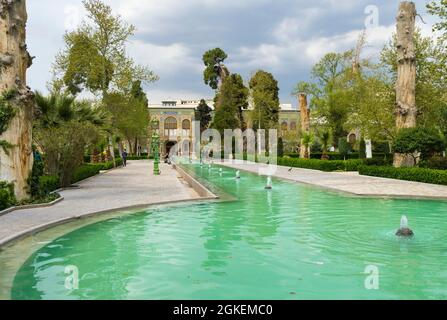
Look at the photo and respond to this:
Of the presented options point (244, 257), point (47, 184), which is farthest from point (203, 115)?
point (244, 257)

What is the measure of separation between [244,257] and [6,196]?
22.9ft

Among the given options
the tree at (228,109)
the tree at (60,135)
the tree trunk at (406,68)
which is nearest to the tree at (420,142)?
the tree trunk at (406,68)

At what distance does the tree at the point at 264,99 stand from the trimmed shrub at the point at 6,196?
137 ft

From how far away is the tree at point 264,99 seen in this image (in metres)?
52.9

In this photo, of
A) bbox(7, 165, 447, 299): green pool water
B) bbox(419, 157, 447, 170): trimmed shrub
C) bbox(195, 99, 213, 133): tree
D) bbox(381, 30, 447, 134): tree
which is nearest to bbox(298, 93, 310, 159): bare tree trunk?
bbox(381, 30, 447, 134): tree

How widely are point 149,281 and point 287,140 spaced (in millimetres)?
47054

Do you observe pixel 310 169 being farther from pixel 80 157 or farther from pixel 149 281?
pixel 149 281

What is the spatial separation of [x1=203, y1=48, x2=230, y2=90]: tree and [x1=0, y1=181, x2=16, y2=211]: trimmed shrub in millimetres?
52269

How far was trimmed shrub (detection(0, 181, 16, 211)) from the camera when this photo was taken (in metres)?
10.5

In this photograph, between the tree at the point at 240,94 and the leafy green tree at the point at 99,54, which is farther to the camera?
the tree at the point at 240,94

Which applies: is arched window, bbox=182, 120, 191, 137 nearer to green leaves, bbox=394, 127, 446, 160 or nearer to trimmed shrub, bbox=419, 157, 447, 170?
green leaves, bbox=394, 127, 446, 160

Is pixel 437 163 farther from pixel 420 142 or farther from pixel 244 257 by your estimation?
pixel 244 257

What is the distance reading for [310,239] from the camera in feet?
24.7

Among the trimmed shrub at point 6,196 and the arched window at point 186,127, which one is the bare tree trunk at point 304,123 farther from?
the arched window at point 186,127
